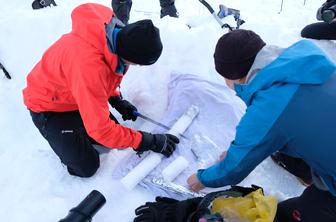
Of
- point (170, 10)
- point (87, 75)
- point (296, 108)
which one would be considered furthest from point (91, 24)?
point (170, 10)

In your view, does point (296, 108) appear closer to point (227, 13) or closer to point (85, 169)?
point (85, 169)

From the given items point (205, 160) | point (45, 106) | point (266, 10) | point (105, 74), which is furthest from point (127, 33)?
point (266, 10)

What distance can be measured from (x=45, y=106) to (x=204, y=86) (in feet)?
3.57

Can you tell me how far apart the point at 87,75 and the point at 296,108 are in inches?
38.2

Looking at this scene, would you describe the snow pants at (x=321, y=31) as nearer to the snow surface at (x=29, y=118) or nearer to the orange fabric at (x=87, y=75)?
the snow surface at (x=29, y=118)

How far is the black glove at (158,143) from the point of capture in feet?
6.66

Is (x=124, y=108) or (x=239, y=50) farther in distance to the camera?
(x=124, y=108)

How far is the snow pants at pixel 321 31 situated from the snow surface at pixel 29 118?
0.07 m

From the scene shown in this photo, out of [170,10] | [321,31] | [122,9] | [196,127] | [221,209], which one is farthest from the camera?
[170,10]

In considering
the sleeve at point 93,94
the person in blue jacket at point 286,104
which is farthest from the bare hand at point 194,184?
the sleeve at point 93,94

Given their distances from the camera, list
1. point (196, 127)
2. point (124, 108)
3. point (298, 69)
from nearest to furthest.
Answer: point (298, 69)
point (196, 127)
point (124, 108)

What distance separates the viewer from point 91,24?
175 centimetres

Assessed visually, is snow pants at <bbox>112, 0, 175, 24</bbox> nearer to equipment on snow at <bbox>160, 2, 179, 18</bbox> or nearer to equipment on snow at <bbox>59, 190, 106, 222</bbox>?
equipment on snow at <bbox>160, 2, 179, 18</bbox>

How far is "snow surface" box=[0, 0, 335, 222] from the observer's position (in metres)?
2.03
